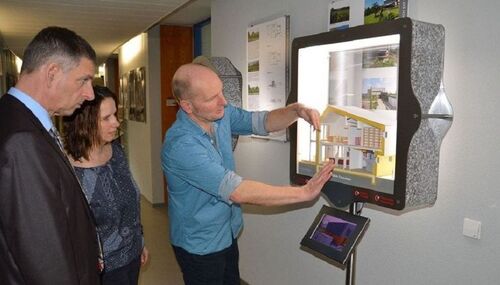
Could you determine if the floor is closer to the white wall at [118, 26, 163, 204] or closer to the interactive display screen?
the white wall at [118, 26, 163, 204]

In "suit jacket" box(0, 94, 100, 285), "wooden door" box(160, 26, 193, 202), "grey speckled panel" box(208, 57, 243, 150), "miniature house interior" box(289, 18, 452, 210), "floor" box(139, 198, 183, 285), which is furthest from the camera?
"wooden door" box(160, 26, 193, 202)

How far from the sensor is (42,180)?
1.04m

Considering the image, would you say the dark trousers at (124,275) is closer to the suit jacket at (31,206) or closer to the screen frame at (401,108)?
the suit jacket at (31,206)

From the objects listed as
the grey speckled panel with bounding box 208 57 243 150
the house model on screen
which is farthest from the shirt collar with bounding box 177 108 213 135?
the grey speckled panel with bounding box 208 57 243 150

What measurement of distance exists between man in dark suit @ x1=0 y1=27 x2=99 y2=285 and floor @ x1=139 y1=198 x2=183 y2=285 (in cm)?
236

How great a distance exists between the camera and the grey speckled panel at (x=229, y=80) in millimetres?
2602

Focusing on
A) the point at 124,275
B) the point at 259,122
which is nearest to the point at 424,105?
the point at 259,122

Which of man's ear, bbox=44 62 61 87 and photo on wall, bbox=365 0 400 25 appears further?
photo on wall, bbox=365 0 400 25

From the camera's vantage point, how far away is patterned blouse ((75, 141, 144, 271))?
64.2 inches

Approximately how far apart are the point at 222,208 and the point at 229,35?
188 cm

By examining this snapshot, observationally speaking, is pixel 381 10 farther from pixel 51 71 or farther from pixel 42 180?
pixel 42 180

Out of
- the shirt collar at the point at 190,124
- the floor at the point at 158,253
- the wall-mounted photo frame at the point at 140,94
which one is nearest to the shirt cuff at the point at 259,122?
the shirt collar at the point at 190,124

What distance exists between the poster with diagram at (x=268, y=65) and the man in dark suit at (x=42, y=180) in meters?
1.44

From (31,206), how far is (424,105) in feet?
3.57
